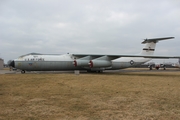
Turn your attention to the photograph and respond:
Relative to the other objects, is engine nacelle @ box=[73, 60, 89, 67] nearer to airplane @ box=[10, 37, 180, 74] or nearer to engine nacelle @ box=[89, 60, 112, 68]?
airplane @ box=[10, 37, 180, 74]

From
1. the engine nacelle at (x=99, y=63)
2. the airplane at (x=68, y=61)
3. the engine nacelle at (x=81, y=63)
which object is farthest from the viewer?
the engine nacelle at (x=81, y=63)

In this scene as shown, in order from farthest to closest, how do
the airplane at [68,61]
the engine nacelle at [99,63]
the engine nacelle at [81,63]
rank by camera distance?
the engine nacelle at [81,63]
the engine nacelle at [99,63]
the airplane at [68,61]

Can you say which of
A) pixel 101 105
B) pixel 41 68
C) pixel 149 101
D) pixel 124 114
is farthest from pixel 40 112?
pixel 41 68

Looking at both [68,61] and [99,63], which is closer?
[99,63]

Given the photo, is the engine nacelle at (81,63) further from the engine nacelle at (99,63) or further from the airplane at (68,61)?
the engine nacelle at (99,63)

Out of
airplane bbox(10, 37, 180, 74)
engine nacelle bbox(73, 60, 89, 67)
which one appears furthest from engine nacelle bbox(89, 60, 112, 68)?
engine nacelle bbox(73, 60, 89, 67)

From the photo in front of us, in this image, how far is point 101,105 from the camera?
6562mm

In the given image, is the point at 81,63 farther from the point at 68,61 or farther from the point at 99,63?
the point at 99,63

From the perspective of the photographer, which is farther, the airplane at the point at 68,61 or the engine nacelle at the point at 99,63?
the engine nacelle at the point at 99,63

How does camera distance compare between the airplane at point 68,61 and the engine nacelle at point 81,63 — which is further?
the engine nacelle at point 81,63

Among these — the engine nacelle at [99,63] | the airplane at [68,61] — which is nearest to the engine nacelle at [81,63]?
the airplane at [68,61]

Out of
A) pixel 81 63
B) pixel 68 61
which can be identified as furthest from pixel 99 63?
pixel 68 61

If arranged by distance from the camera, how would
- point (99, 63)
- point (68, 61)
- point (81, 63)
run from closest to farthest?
point (99, 63) < point (81, 63) < point (68, 61)

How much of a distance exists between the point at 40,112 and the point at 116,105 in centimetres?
270
